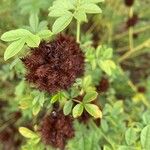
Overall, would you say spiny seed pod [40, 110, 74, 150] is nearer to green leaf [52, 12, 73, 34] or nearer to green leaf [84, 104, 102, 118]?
green leaf [84, 104, 102, 118]

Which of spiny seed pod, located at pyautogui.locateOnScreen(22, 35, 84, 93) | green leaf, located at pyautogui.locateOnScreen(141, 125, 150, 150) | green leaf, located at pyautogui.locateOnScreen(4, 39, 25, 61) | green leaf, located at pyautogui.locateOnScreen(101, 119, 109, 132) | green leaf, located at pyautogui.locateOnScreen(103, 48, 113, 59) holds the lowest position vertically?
green leaf, located at pyautogui.locateOnScreen(101, 119, 109, 132)

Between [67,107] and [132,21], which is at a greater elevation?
[67,107]

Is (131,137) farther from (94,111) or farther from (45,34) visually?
(45,34)

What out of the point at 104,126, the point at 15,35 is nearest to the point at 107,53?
the point at 104,126

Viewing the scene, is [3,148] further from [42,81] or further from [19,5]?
[42,81]

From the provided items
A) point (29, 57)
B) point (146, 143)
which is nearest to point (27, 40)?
point (29, 57)

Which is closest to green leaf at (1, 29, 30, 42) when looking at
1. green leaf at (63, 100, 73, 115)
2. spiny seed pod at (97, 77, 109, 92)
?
green leaf at (63, 100, 73, 115)

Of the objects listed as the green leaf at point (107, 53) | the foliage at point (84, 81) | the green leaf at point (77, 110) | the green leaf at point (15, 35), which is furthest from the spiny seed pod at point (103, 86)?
the green leaf at point (15, 35)
